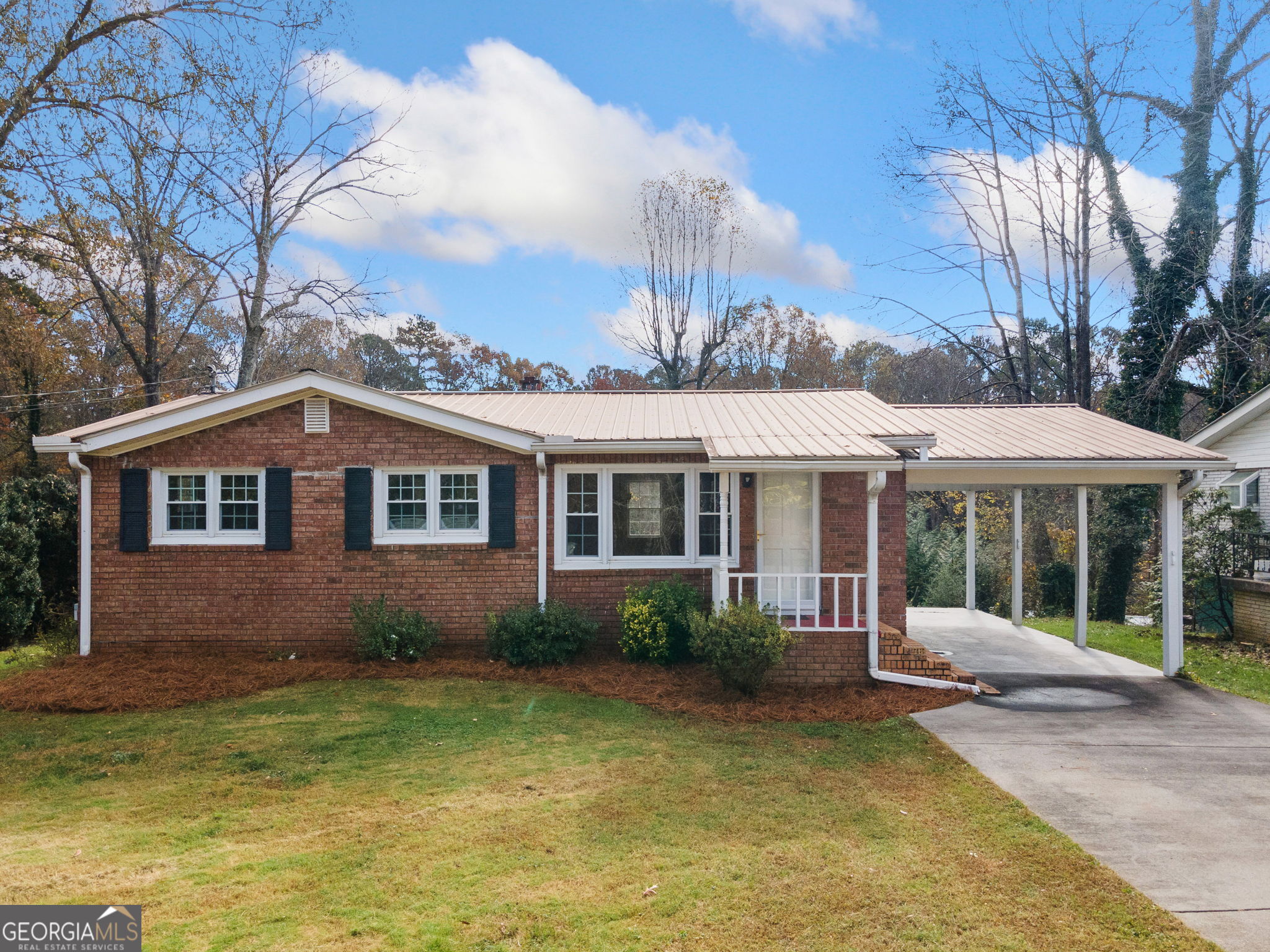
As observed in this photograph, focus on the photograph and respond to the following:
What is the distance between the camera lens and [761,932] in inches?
150

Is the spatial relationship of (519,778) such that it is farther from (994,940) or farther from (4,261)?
(4,261)

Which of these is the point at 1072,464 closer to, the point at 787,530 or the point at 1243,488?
the point at 787,530

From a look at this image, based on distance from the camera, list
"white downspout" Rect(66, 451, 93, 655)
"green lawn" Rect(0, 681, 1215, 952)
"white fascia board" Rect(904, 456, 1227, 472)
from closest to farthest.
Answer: "green lawn" Rect(0, 681, 1215, 952) → "white fascia board" Rect(904, 456, 1227, 472) → "white downspout" Rect(66, 451, 93, 655)

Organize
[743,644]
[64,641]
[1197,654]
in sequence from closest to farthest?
[743,644]
[64,641]
[1197,654]

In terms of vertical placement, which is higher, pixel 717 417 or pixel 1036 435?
pixel 717 417

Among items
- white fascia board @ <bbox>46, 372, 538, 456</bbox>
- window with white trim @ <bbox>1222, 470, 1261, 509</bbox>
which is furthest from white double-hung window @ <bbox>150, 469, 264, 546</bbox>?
window with white trim @ <bbox>1222, 470, 1261, 509</bbox>

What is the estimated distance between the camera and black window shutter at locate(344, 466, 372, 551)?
393 inches

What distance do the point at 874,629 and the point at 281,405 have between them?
8.01m

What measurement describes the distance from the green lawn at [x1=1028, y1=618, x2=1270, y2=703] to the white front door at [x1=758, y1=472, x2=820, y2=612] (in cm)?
519

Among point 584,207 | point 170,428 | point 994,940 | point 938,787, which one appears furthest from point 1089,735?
point 584,207

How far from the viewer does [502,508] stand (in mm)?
10023

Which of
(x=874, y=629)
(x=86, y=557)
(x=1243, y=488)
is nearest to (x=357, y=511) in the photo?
(x=86, y=557)

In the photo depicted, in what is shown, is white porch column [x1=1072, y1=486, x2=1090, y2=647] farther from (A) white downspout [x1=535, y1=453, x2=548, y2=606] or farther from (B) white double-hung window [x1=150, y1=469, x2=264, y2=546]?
(B) white double-hung window [x1=150, y1=469, x2=264, y2=546]

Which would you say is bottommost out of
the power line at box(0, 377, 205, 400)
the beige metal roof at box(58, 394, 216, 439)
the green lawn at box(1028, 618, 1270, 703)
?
the green lawn at box(1028, 618, 1270, 703)
